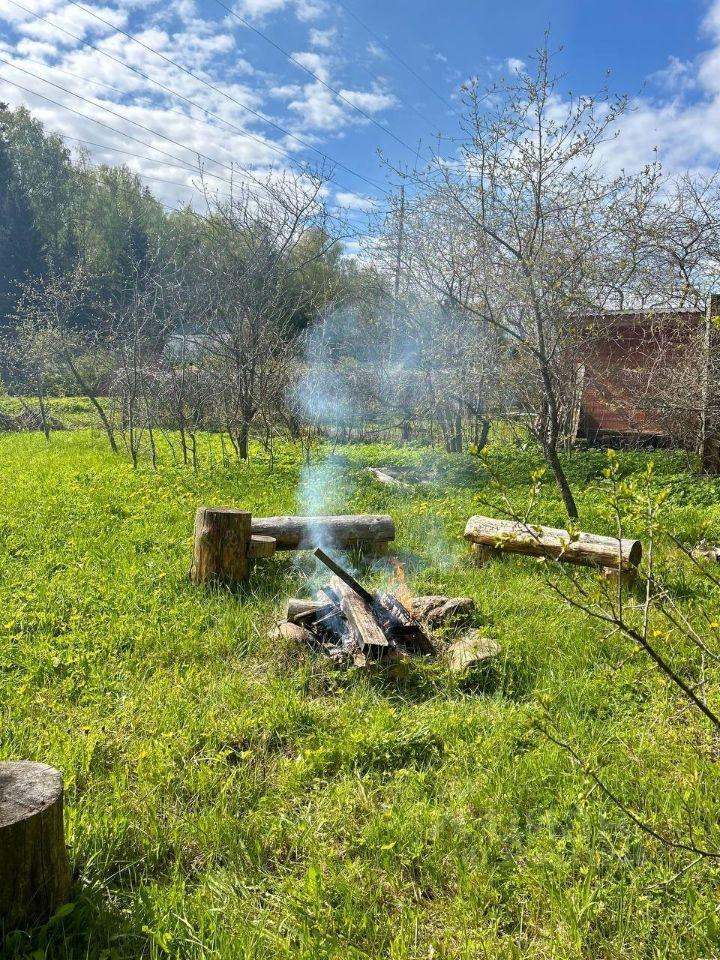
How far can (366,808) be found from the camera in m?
2.55

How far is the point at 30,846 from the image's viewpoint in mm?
1793

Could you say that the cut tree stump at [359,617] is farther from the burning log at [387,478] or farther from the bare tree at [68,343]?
the bare tree at [68,343]

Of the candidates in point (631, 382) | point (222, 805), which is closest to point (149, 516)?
point (222, 805)

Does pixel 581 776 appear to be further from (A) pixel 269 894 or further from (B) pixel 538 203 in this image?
(B) pixel 538 203

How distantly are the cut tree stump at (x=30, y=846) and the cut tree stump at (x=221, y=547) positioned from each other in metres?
2.77

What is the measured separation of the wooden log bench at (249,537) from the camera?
15.5ft

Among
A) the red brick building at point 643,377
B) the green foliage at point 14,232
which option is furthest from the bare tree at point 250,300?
the green foliage at point 14,232

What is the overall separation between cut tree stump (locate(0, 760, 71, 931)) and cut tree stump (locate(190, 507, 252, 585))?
2.77 m

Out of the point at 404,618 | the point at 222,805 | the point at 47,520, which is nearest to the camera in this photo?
the point at 222,805

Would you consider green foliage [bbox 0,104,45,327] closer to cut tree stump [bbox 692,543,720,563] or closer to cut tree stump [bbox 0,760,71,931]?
cut tree stump [bbox 692,543,720,563]

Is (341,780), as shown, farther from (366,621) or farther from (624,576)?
(624,576)

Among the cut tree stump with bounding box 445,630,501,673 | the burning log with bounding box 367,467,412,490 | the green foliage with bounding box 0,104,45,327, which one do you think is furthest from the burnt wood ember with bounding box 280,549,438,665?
the green foliage with bounding box 0,104,45,327

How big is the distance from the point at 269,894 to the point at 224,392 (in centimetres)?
980

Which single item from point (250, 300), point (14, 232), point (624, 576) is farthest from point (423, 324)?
Answer: point (14, 232)
